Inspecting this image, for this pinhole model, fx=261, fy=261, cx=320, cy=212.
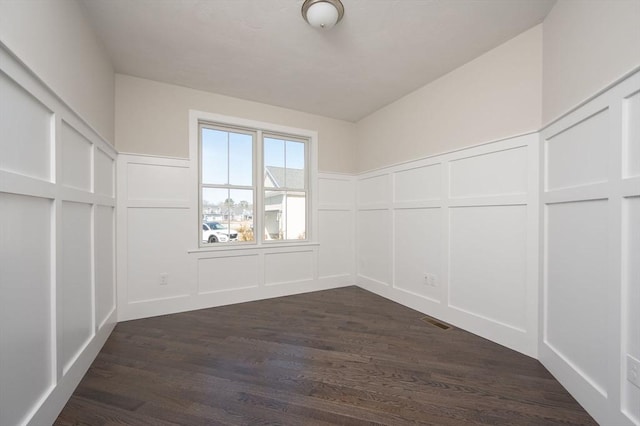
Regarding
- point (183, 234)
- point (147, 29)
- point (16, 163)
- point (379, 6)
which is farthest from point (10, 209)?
point (379, 6)

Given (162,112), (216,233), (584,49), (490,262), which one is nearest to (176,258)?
(216,233)

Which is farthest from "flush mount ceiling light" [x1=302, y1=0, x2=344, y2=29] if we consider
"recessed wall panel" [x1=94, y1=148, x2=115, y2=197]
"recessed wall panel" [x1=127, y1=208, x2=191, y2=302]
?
"recessed wall panel" [x1=127, y1=208, x2=191, y2=302]

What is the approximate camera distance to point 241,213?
3.62 meters

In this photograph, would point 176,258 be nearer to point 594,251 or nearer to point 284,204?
point 284,204

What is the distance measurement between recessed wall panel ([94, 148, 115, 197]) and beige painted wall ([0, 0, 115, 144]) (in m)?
0.20

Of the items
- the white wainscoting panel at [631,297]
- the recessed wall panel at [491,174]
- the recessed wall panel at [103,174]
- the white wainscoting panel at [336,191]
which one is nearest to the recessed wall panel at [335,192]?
the white wainscoting panel at [336,191]

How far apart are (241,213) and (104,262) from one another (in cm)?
159

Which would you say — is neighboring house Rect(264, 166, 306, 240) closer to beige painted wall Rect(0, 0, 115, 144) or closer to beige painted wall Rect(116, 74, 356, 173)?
beige painted wall Rect(116, 74, 356, 173)

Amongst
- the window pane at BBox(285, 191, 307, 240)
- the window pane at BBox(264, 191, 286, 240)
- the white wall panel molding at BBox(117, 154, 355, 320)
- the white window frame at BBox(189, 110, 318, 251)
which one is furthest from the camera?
the window pane at BBox(285, 191, 307, 240)

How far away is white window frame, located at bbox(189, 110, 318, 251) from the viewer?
10.5 feet

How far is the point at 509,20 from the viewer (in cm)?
205

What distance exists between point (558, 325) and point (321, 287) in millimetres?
2739

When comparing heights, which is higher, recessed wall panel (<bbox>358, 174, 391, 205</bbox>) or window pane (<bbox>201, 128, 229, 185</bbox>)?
window pane (<bbox>201, 128, 229, 185</bbox>)

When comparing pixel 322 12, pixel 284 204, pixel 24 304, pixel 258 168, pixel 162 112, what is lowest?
pixel 24 304
